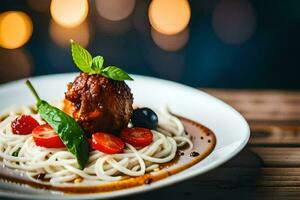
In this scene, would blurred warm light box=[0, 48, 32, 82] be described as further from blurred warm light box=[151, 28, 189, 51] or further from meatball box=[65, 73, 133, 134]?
meatball box=[65, 73, 133, 134]

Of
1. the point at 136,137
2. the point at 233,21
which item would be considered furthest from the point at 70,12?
the point at 136,137

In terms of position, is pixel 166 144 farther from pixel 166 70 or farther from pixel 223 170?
pixel 166 70

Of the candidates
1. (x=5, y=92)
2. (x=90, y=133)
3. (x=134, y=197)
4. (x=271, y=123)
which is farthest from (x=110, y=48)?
(x=134, y=197)

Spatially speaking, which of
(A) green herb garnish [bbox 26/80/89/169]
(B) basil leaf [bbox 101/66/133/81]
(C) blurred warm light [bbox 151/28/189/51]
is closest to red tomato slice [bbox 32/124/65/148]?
(A) green herb garnish [bbox 26/80/89/169]

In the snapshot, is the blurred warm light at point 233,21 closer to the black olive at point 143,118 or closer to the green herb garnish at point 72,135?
the black olive at point 143,118

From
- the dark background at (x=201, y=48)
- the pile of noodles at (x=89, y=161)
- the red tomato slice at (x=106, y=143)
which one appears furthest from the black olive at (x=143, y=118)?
the dark background at (x=201, y=48)

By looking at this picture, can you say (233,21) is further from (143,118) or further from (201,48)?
(143,118)
